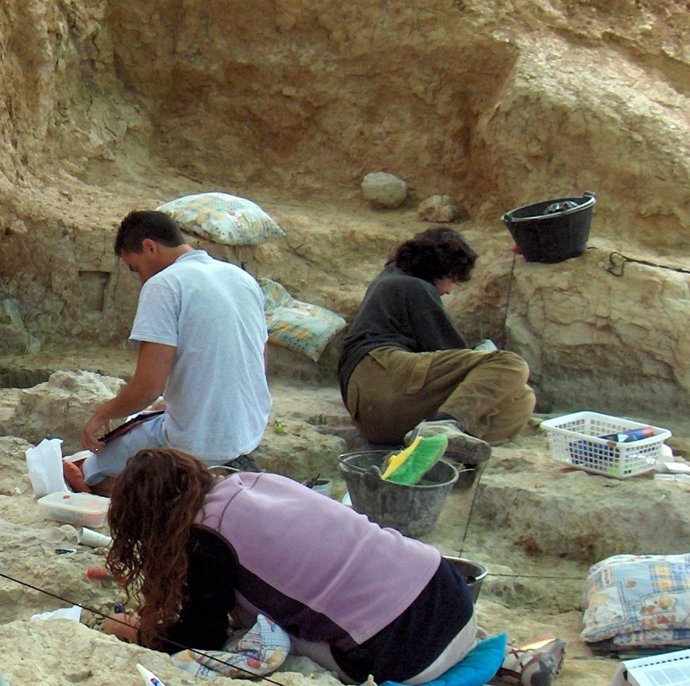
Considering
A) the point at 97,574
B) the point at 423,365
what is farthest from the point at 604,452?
the point at 97,574

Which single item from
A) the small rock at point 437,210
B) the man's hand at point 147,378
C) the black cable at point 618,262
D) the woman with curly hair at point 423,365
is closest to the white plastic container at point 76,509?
the man's hand at point 147,378

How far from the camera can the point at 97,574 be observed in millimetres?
3566

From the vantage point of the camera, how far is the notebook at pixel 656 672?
114 inches

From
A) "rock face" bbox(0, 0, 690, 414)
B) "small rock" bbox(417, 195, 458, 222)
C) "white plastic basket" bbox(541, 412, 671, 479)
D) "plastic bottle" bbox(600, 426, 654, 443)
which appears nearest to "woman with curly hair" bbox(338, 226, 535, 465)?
"white plastic basket" bbox(541, 412, 671, 479)

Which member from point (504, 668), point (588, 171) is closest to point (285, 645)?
point (504, 668)

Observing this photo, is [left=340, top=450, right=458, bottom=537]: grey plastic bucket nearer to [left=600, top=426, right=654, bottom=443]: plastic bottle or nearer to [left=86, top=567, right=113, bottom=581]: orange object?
[left=600, top=426, right=654, bottom=443]: plastic bottle

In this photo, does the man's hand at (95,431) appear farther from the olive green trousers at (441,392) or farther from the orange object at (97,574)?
the olive green trousers at (441,392)

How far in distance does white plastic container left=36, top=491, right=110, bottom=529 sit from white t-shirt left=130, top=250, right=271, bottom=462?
1.32ft

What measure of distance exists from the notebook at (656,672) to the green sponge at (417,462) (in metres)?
1.54

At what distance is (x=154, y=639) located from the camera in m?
2.89

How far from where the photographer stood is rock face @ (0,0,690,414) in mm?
6875

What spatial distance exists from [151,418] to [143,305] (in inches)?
24.5

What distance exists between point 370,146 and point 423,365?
12.2 ft

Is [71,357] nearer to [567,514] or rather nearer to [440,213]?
[440,213]
